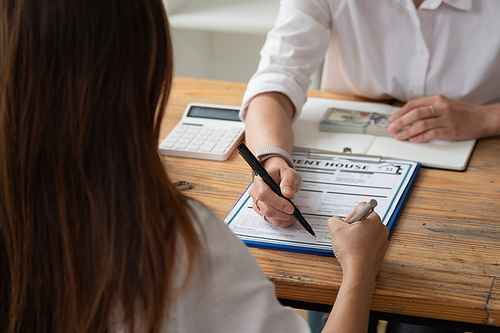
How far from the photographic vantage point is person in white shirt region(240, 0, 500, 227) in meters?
1.10

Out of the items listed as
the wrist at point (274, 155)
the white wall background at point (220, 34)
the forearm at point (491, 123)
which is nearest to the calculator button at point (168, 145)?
the wrist at point (274, 155)

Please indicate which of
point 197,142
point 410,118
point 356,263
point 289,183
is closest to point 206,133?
point 197,142

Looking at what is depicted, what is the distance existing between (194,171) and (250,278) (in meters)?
0.51

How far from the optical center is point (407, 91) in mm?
1325

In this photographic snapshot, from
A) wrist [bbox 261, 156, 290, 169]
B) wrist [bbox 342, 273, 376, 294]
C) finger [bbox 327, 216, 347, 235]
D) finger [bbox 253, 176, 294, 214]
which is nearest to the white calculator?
wrist [bbox 261, 156, 290, 169]

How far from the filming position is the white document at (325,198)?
0.76 metres

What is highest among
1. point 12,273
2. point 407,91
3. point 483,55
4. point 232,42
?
point 12,273

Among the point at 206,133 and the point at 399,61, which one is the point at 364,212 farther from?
the point at 399,61

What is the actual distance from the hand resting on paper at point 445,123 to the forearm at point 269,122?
9.4 inches

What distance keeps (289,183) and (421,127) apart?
0.41m

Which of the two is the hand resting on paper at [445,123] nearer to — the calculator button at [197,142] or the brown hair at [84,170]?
the calculator button at [197,142]

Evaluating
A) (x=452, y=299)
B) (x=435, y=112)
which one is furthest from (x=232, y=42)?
(x=452, y=299)

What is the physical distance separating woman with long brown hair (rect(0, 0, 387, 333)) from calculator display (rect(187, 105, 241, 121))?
0.70 meters

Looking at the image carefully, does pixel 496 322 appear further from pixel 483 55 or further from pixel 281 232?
pixel 483 55
